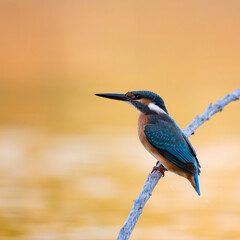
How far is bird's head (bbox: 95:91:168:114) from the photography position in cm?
286

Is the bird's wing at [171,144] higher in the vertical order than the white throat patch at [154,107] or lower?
lower

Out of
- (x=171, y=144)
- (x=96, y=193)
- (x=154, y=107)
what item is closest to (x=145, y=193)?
(x=171, y=144)

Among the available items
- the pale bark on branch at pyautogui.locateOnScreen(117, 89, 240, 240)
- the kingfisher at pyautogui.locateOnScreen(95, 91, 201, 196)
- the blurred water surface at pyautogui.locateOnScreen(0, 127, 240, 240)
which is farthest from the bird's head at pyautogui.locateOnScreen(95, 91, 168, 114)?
the blurred water surface at pyautogui.locateOnScreen(0, 127, 240, 240)

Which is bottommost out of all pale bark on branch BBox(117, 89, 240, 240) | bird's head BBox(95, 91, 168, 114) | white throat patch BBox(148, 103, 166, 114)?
pale bark on branch BBox(117, 89, 240, 240)

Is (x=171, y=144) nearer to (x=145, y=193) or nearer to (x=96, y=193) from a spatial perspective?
(x=145, y=193)

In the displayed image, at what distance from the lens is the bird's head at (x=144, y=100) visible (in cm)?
286

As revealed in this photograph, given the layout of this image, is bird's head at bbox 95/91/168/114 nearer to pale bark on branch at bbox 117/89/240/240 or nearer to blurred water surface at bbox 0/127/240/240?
pale bark on branch at bbox 117/89/240/240

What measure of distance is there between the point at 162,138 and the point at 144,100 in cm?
20

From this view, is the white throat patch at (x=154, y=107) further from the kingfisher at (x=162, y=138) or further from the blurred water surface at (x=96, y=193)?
the blurred water surface at (x=96, y=193)

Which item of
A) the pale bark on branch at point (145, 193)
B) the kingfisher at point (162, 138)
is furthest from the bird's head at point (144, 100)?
the pale bark on branch at point (145, 193)

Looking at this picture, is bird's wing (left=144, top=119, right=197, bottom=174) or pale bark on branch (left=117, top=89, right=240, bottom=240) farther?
bird's wing (left=144, top=119, right=197, bottom=174)

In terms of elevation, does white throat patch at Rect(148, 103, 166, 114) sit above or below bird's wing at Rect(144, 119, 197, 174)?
above

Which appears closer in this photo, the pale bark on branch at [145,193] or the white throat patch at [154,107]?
the pale bark on branch at [145,193]

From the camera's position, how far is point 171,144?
2.83m
